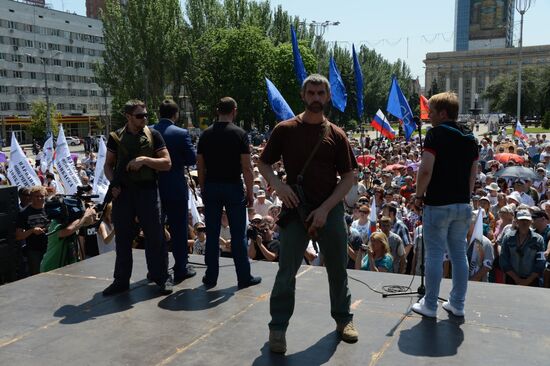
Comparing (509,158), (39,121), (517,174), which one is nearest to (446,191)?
(517,174)

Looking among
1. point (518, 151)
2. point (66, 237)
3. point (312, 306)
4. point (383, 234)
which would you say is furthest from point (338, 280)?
point (518, 151)

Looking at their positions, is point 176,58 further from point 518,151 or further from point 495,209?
point 495,209

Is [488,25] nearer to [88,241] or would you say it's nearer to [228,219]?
[88,241]

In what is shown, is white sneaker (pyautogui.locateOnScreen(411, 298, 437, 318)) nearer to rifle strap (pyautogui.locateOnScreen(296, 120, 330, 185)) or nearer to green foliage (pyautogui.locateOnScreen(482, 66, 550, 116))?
rifle strap (pyautogui.locateOnScreen(296, 120, 330, 185))

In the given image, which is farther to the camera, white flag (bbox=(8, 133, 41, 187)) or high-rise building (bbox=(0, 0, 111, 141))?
high-rise building (bbox=(0, 0, 111, 141))

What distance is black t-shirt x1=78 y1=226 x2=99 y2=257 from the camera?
286 inches

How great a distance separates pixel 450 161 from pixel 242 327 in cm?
197

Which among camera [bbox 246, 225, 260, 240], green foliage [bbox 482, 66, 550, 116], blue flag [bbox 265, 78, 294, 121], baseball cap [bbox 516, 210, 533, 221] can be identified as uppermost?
green foliage [bbox 482, 66, 550, 116]

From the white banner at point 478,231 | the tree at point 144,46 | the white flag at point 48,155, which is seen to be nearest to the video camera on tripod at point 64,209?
the white banner at point 478,231

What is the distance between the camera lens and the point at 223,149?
16.3ft

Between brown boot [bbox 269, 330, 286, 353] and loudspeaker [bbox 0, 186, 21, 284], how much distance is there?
3696mm

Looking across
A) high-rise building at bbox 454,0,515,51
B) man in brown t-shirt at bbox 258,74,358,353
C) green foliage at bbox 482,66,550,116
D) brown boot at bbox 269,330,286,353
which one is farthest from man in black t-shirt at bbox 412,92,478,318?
high-rise building at bbox 454,0,515,51

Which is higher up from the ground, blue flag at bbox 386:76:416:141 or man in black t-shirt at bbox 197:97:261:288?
blue flag at bbox 386:76:416:141

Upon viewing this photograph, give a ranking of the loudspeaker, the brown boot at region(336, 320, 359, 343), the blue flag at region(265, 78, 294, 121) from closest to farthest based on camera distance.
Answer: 1. the brown boot at region(336, 320, 359, 343)
2. the loudspeaker
3. the blue flag at region(265, 78, 294, 121)
